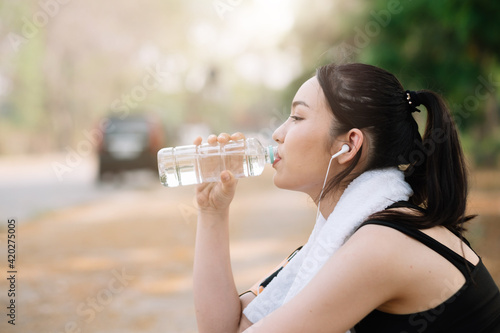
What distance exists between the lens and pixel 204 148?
108 inches

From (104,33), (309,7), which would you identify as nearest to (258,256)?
(309,7)

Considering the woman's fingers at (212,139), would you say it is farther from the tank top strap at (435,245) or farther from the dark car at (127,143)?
the dark car at (127,143)

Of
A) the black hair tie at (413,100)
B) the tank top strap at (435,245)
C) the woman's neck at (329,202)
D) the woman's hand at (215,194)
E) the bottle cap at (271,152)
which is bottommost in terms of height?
the tank top strap at (435,245)

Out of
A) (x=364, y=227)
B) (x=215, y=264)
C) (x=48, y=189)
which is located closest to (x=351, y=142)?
(x=364, y=227)

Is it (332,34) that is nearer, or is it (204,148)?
(204,148)

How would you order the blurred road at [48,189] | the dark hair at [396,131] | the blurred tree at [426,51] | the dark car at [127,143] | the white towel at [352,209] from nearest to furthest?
the white towel at [352,209] → the dark hair at [396,131] → the blurred tree at [426,51] → the blurred road at [48,189] → the dark car at [127,143]

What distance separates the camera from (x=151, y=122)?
17344mm

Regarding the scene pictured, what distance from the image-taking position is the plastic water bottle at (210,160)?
2.74 metres

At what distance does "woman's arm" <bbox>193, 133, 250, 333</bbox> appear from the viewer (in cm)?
238

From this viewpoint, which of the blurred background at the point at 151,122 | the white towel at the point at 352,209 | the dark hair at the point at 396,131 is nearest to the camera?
the white towel at the point at 352,209

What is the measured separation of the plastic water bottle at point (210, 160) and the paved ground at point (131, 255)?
1.37 feet

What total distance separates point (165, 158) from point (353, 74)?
111 centimetres

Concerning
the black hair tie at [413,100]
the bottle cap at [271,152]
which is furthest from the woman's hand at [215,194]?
Result: the black hair tie at [413,100]

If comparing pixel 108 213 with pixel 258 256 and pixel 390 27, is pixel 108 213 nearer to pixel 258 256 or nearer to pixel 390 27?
pixel 258 256
